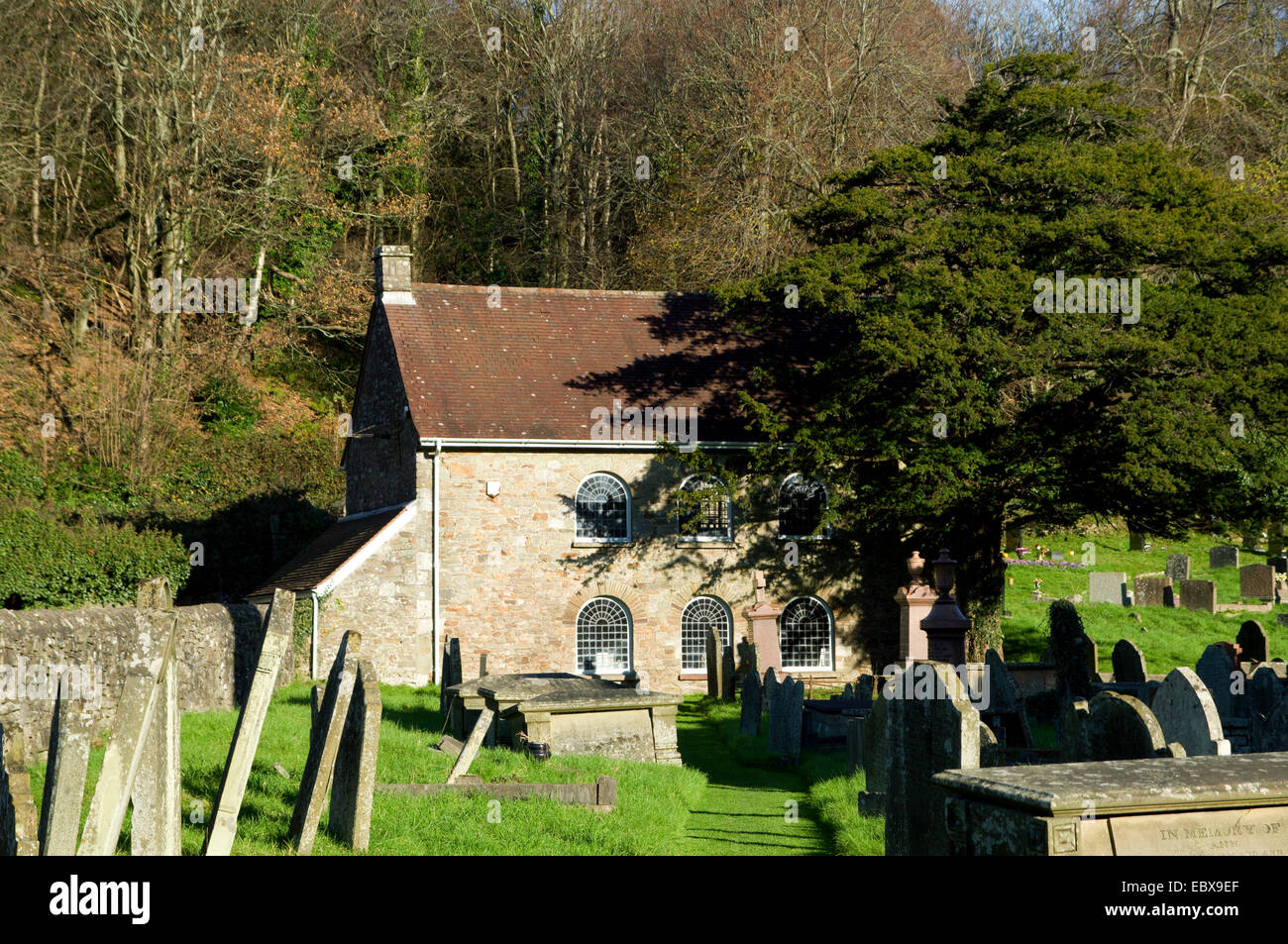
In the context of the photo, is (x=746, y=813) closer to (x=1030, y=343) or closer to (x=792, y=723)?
(x=792, y=723)

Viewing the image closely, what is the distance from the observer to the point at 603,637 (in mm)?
27062

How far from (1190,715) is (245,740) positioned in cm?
747

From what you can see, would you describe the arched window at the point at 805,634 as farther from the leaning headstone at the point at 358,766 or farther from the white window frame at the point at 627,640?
the leaning headstone at the point at 358,766

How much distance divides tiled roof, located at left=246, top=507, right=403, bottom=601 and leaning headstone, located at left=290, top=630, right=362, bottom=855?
15.4m

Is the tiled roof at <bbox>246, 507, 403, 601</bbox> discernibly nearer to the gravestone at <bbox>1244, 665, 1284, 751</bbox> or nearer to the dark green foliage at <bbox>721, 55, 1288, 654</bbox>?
the dark green foliage at <bbox>721, 55, 1288, 654</bbox>

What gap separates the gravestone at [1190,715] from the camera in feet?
31.0

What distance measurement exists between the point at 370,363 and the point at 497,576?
7389 millimetres

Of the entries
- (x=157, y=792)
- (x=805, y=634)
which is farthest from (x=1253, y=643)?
(x=157, y=792)

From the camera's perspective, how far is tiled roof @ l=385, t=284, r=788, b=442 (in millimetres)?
26922

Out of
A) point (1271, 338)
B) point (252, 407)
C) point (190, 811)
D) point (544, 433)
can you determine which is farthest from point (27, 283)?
point (1271, 338)

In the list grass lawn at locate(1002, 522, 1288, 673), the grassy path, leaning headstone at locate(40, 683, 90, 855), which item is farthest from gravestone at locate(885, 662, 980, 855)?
grass lawn at locate(1002, 522, 1288, 673)

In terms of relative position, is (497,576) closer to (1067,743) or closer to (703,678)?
(703,678)

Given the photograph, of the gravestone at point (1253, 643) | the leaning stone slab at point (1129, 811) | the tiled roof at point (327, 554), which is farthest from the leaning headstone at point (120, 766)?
the gravestone at point (1253, 643)

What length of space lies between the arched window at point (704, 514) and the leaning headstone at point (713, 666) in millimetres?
2499
